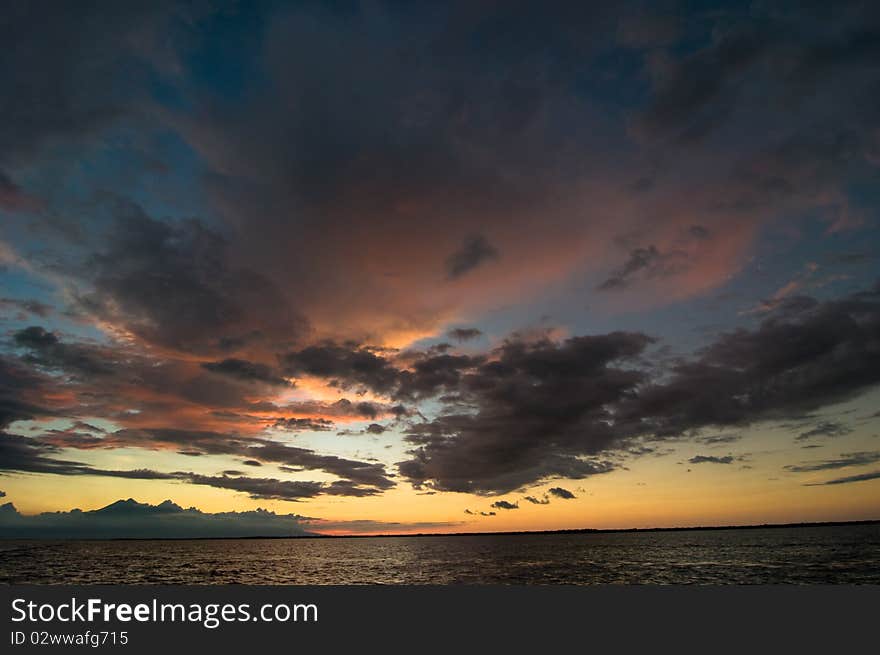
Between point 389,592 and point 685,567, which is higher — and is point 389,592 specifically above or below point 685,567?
above

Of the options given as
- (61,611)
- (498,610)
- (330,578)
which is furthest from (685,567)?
(61,611)

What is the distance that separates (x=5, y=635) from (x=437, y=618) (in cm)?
2382

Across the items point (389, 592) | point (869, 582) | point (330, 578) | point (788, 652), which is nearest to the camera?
point (788, 652)

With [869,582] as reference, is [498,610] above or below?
above

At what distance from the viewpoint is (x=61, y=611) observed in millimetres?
29484

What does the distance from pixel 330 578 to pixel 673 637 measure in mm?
71017

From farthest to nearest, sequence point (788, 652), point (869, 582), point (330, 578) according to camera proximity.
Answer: point (330, 578), point (869, 582), point (788, 652)

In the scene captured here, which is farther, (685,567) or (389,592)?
(685,567)

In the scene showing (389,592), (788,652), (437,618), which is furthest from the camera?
(389,592)

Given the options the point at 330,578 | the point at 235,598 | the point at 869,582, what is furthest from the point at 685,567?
the point at 235,598

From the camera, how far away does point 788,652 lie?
2422cm

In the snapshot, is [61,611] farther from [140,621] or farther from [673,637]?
[673,637]

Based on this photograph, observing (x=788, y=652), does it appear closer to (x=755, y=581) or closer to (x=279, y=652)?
(x=279, y=652)

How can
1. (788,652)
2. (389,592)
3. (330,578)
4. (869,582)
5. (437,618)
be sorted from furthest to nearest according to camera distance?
(330,578) → (869,582) → (389,592) → (437,618) → (788,652)
